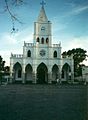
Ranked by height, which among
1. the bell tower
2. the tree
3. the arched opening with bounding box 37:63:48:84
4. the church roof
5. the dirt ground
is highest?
the church roof

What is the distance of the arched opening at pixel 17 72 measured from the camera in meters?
58.9

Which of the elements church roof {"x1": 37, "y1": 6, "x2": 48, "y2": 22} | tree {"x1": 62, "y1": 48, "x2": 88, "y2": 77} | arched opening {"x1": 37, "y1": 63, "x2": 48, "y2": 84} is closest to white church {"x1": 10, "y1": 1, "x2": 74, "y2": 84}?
arched opening {"x1": 37, "y1": 63, "x2": 48, "y2": 84}

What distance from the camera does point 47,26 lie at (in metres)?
62.4

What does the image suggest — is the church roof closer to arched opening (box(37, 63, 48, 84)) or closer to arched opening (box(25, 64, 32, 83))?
arched opening (box(37, 63, 48, 84))

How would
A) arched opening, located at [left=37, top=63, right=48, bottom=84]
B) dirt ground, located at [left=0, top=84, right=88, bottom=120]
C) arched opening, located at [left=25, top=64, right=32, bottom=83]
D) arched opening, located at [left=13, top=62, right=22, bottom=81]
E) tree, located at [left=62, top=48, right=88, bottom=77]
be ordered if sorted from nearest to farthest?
dirt ground, located at [left=0, top=84, right=88, bottom=120] → arched opening, located at [left=13, top=62, right=22, bottom=81] → arched opening, located at [left=37, top=63, right=48, bottom=84] → arched opening, located at [left=25, top=64, right=32, bottom=83] → tree, located at [left=62, top=48, right=88, bottom=77]

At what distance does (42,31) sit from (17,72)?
12.7 meters

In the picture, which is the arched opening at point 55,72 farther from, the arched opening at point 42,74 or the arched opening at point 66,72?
the arched opening at point 42,74

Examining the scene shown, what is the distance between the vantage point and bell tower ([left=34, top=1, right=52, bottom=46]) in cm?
6037

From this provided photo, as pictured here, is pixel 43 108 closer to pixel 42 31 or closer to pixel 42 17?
pixel 42 31

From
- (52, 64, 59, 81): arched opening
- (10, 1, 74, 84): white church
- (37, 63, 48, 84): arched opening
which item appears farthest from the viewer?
(52, 64, 59, 81): arched opening

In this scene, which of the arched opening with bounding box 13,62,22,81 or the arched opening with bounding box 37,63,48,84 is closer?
the arched opening with bounding box 13,62,22,81

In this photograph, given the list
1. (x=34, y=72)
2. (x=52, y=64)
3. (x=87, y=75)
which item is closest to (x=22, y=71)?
(x=34, y=72)

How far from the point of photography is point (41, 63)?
59.4m

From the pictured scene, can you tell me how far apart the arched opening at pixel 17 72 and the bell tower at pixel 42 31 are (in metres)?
7.54
